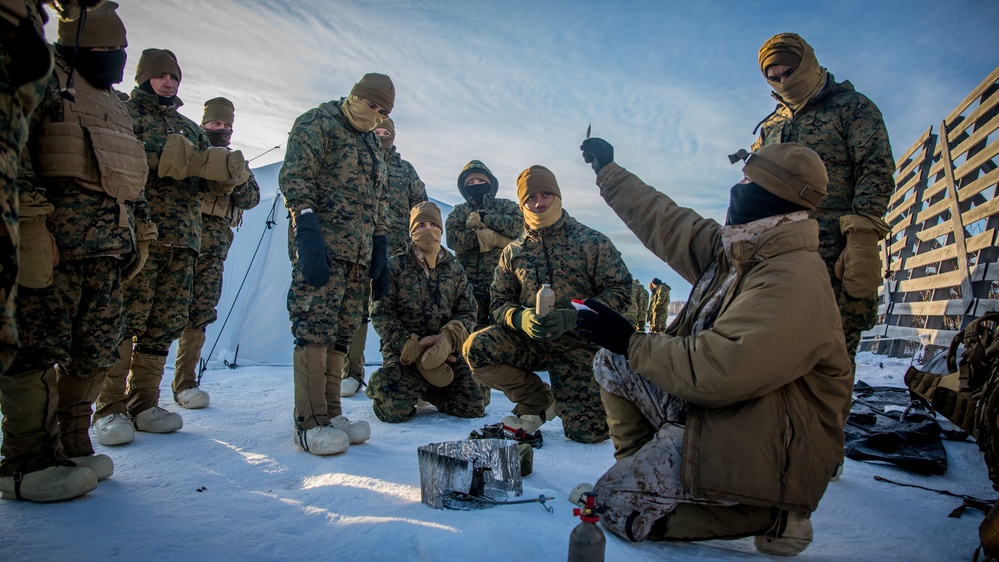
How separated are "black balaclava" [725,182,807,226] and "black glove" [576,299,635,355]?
0.54 m

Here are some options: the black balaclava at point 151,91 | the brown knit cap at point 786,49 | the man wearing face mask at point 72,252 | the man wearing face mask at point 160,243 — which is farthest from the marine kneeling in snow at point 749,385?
the black balaclava at point 151,91

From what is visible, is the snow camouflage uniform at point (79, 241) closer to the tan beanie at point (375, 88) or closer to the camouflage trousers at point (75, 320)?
the camouflage trousers at point (75, 320)

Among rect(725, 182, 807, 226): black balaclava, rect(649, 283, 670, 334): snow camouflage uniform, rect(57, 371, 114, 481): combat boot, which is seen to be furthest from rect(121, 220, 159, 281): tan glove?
rect(649, 283, 670, 334): snow camouflage uniform

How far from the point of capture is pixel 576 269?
11.6 ft

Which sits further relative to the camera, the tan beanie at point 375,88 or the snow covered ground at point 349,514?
the tan beanie at point 375,88

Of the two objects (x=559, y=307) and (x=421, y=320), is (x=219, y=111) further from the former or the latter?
(x=559, y=307)

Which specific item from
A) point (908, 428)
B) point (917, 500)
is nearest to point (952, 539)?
point (917, 500)

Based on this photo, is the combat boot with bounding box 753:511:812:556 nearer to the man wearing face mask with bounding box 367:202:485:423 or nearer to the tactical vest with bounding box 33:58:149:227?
the man wearing face mask with bounding box 367:202:485:423

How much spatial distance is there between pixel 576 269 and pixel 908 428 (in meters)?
2.34

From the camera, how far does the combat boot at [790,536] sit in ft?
5.60

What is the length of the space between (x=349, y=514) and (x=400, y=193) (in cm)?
362

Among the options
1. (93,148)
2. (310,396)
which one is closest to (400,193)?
(310,396)

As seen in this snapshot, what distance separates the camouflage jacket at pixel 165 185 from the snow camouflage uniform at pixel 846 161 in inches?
139

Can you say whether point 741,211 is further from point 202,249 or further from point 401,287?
point 202,249
